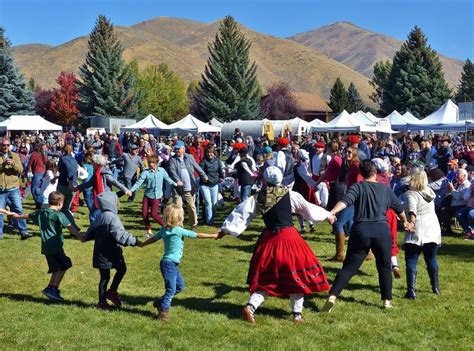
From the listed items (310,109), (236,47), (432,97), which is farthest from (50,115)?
(432,97)

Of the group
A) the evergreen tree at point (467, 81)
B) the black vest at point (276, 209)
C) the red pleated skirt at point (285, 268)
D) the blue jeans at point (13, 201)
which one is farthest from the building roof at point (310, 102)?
the red pleated skirt at point (285, 268)

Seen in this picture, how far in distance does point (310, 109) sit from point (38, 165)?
3568 inches

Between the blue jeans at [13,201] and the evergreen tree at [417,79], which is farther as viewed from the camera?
the evergreen tree at [417,79]

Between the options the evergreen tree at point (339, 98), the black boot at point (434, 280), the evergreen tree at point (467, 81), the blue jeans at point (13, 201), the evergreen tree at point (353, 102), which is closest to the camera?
the black boot at point (434, 280)

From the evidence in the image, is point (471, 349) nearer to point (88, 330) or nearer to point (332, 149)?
point (88, 330)

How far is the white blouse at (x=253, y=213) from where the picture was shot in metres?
6.38

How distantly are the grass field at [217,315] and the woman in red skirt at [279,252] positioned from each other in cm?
37

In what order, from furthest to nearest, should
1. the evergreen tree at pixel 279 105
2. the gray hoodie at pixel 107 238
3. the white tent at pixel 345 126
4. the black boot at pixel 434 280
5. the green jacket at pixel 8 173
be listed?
the evergreen tree at pixel 279 105
the white tent at pixel 345 126
the green jacket at pixel 8 173
the black boot at pixel 434 280
the gray hoodie at pixel 107 238

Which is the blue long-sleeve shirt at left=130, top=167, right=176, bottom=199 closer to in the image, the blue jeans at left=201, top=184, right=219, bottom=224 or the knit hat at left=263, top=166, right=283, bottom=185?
the blue jeans at left=201, top=184, right=219, bottom=224

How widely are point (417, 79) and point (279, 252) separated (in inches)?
2363

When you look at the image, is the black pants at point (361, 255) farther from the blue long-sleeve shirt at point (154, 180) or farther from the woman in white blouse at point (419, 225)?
the blue long-sleeve shirt at point (154, 180)

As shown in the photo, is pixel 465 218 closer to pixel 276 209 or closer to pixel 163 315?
pixel 276 209

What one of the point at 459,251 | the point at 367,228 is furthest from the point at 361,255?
the point at 459,251

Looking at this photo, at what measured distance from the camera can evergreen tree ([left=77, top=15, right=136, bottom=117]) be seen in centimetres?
6000
